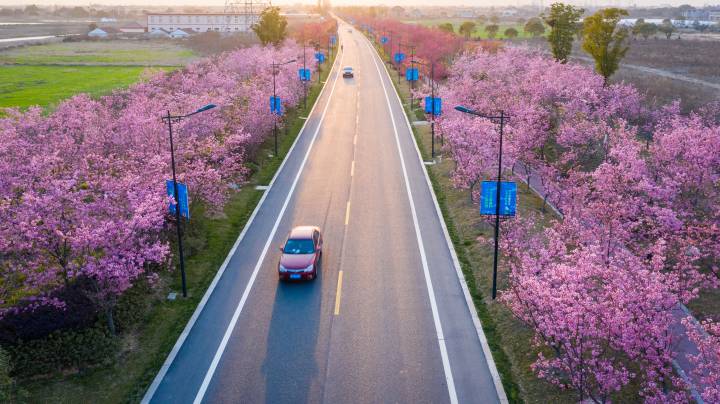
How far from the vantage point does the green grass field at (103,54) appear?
10688cm

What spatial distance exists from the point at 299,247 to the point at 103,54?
115664 millimetres

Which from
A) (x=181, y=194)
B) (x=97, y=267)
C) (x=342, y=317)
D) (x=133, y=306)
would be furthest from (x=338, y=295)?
(x=97, y=267)

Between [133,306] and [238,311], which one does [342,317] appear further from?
[133,306]

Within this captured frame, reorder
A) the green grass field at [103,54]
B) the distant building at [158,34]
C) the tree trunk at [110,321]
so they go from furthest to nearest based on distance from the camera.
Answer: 1. the distant building at [158,34]
2. the green grass field at [103,54]
3. the tree trunk at [110,321]

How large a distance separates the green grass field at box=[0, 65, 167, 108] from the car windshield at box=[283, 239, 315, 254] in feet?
154

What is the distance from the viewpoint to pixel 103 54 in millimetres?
122375

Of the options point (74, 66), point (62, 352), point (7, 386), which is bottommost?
point (62, 352)

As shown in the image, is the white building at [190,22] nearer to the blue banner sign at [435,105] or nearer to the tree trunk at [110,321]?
the blue banner sign at [435,105]

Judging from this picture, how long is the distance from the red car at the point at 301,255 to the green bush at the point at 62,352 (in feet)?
Result: 24.4

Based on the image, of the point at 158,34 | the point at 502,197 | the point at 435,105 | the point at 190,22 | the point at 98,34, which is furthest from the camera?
the point at 190,22

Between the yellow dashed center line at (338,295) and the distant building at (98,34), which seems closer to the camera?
the yellow dashed center line at (338,295)

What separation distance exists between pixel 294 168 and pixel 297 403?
26156mm

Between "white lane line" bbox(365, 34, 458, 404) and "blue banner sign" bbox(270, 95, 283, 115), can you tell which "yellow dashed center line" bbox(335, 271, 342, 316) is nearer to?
"white lane line" bbox(365, 34, 458, 404)

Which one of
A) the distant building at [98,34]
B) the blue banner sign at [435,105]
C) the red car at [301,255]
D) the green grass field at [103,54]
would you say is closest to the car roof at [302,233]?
the red car at [301,255]
